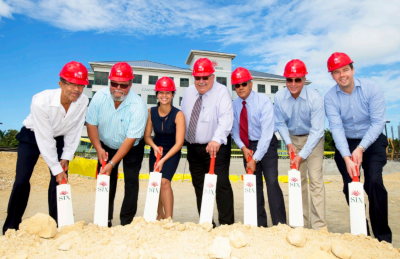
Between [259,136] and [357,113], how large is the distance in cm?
133

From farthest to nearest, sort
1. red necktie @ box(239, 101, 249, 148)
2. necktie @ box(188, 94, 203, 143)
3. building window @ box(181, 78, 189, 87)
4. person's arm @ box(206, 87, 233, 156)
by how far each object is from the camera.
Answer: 1. building window @ box(181, 78, 189, 87)
2. red necktie @ box(239, 101, 249, 148)
3. necktie @ box(188, 94, 203, 143)
4. person's arm @ box(206, 87, 233, 156)

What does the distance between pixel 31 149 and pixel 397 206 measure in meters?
8.59

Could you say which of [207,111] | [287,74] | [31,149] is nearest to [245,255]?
[207,111]

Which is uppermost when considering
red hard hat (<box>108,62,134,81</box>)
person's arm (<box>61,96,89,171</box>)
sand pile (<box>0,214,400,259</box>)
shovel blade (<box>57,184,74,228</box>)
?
red hard hat (<box>108,62,134,81</box>)

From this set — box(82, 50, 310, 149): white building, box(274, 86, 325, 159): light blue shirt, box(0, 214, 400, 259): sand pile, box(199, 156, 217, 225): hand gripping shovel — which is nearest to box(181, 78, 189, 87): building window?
box(82, 50, 310, 149): white building

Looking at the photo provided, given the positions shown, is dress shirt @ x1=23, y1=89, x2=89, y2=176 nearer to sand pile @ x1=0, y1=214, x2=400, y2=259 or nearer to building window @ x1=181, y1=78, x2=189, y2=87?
sand pile @ x1=0, y1=214, x2=400, y2=259

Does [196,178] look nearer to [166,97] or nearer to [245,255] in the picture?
[166,97]

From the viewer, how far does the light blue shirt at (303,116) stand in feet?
12.7

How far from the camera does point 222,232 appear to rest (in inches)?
103

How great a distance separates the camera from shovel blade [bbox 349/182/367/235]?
9.64 feet

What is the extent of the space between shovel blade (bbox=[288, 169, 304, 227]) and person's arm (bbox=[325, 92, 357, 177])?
0.79 meters

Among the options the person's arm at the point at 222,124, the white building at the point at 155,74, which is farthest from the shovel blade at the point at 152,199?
the white building at the point at 155,74

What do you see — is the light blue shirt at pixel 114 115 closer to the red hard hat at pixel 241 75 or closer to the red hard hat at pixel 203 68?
the red hard hat at pixel 203 68

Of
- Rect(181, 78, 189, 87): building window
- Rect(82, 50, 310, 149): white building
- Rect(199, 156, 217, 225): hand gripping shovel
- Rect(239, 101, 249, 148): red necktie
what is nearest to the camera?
Rect(199, 156, 217, 225): hand gripping shovel
